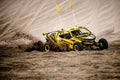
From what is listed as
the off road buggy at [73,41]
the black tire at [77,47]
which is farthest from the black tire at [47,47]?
the black tire at [77,47]

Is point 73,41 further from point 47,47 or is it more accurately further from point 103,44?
point 47,47

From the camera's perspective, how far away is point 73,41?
11609mm

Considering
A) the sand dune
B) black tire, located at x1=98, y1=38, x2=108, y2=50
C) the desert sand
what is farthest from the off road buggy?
the sand dune

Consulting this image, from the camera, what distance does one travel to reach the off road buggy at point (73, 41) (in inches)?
451

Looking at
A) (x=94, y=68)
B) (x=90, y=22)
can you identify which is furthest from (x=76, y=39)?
(x=90, y=22)

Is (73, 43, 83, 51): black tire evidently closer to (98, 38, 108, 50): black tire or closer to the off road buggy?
the off road buggy

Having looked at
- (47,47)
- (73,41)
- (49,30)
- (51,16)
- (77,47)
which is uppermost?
(51,16)

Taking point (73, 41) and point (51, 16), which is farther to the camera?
point (51, 16)

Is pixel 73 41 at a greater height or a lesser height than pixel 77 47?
greater

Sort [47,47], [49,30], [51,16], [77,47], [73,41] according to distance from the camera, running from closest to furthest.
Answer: [77,47]
[73,41]
[47,47]
[49,30]
[51,16]

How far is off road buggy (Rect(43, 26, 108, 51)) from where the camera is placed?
11.5 m

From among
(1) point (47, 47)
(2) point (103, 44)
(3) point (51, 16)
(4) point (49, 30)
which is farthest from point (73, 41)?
(3) point (51, 16)

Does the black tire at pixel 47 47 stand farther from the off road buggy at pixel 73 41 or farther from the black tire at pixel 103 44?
the black tire at pixel 103 44

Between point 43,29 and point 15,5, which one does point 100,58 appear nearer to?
point 43,29
